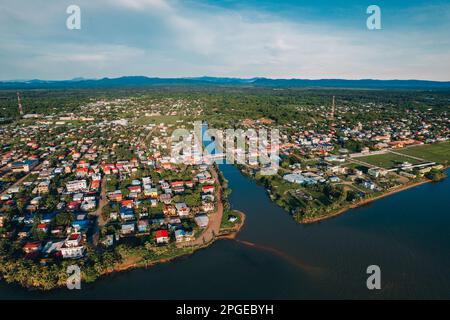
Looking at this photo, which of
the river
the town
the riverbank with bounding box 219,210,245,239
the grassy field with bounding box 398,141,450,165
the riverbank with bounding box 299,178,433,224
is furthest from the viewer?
the grassy field with bounding box 398,141,450,165

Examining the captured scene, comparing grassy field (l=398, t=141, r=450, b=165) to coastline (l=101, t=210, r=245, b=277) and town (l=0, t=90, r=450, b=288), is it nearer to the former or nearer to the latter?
town (l=0, t=90, r=450, b=288)

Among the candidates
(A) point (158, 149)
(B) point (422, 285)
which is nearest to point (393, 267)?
(B) point (422, 285)

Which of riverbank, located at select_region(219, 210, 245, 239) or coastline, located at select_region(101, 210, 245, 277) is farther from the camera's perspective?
riverbank, located at select_region(219, 210, 245, 239)

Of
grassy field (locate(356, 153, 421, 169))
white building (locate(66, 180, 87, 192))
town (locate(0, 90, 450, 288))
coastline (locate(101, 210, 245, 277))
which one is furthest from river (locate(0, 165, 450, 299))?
white building (locate(66, 180, 87, 192))

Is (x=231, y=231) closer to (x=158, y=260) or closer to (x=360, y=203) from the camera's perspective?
(x=158, y=260)

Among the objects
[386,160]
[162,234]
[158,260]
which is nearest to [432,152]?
[386,160]

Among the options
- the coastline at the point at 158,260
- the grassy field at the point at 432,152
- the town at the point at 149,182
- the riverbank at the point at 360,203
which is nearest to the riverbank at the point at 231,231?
the coastline at the point at 158,260
